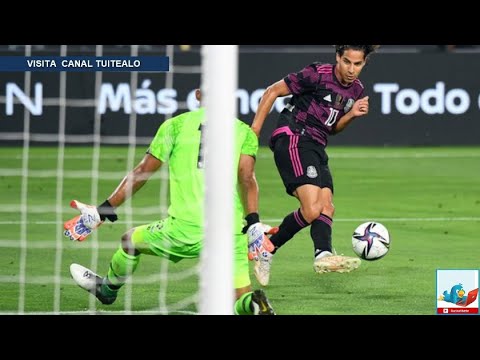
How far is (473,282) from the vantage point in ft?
26.3

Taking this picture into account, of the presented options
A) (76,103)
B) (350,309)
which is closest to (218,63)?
(350,309)

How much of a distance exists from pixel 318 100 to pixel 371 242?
105cm

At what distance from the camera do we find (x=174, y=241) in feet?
22.9

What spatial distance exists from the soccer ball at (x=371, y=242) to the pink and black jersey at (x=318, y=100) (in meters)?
0.71

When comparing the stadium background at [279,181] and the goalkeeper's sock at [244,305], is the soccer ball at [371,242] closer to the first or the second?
the stadium background at [279,181]

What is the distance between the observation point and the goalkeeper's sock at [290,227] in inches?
341

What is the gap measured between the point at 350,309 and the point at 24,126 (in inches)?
346

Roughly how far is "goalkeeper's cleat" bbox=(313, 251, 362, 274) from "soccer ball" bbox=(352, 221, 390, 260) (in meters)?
0.43

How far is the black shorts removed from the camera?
337 inches

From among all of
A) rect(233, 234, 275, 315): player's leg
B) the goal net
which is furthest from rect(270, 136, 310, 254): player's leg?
rect(233, 234, 275, 315): player's leg

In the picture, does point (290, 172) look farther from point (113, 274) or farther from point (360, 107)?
point (113, 274)

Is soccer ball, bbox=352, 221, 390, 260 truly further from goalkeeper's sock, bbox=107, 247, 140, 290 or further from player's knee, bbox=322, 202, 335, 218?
goalkeeper's sock, bbox=107, 247, 140, 290

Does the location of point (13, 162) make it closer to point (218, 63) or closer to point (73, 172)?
point (73, 172)

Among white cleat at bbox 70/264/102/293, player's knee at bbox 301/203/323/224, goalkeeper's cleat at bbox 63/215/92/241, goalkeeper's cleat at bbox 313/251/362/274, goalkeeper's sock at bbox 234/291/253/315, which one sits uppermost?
player's knee at bbox 301/203/323/224
